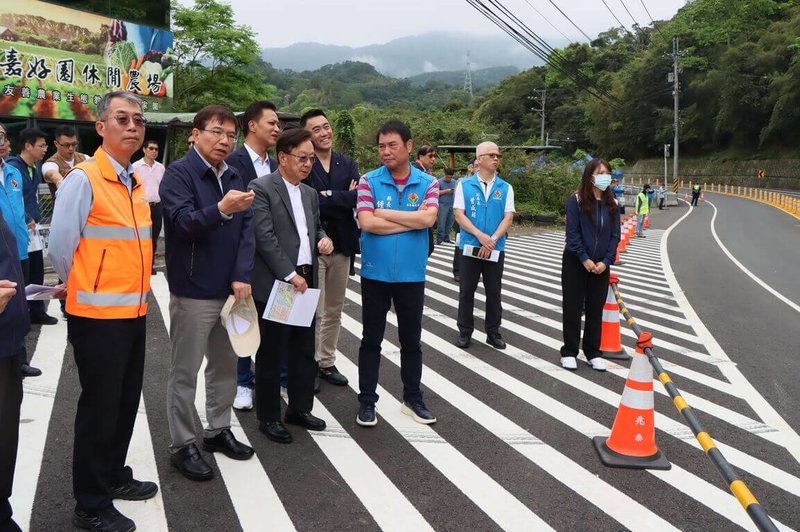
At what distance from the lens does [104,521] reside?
9.30 feet

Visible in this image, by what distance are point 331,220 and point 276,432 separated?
174cm

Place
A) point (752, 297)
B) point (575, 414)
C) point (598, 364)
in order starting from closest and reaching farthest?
point (575, 414)
point (598, 364)
point (752, 297)

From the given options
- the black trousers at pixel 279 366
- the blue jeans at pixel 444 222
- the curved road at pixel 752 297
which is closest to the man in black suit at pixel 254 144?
the black trousers at pixel 279 366

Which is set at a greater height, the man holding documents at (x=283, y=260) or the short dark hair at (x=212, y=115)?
the short dark hair at (x=212, y=115)

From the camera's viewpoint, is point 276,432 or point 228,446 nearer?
point 228,446

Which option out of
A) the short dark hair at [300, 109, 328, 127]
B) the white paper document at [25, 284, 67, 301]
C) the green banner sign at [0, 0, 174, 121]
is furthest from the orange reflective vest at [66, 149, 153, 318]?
the green banner sign at [0, 0, 174, 121]

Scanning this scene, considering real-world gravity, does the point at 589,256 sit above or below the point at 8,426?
above

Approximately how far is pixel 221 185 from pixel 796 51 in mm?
60514

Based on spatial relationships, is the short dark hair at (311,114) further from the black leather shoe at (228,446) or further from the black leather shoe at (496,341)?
the black leather shoe at (496,341)

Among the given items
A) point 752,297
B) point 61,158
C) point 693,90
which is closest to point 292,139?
point 61,158

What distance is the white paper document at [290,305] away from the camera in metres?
3.72

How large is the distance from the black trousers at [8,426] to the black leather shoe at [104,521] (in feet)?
0.94

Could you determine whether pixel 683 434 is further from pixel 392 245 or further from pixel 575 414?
pixel 392 245

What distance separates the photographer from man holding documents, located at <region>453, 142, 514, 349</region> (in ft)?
19.8
